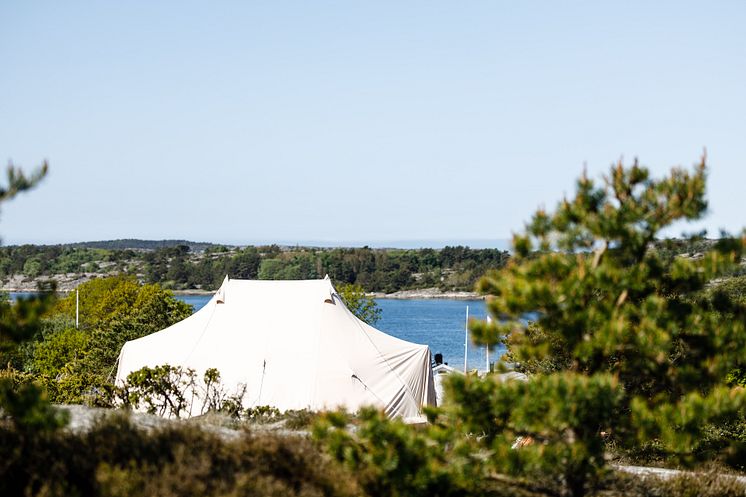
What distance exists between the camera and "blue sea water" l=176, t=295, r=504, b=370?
67875 millimetres

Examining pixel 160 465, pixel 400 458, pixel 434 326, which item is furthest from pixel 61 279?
pixel 400 458

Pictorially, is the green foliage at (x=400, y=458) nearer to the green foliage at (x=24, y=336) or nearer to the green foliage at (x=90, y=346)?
the green foliage at (x=24, y=336)

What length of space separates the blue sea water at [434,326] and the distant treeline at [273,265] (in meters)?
4.87

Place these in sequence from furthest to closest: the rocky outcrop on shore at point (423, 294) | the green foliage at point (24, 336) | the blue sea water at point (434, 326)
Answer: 1. the rocky outcrop on shore at point (423, 294)
2. the blue sea water at point (434, 326)
3. the green foliage at point (24, 336)

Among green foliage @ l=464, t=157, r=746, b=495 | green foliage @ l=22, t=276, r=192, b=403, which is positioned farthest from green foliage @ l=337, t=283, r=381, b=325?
green foliage @ l=464, t=157, r=746, b=495

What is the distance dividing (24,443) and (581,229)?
15.4ft

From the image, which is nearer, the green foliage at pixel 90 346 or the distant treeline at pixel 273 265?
the green foliage at pixel 90 346

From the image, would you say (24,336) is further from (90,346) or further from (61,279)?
(61,279)

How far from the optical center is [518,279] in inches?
261

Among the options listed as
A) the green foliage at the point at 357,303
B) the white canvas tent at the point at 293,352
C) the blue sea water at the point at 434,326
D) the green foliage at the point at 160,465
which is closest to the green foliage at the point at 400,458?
the green foliage at the point at 160,465

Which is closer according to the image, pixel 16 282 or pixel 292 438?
pixel 292 438

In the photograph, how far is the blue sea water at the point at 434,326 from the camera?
67875 mm

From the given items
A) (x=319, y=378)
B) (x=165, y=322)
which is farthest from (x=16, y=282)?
(x=319, y=378)

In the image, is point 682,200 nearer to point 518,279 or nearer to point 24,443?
point 518,279
